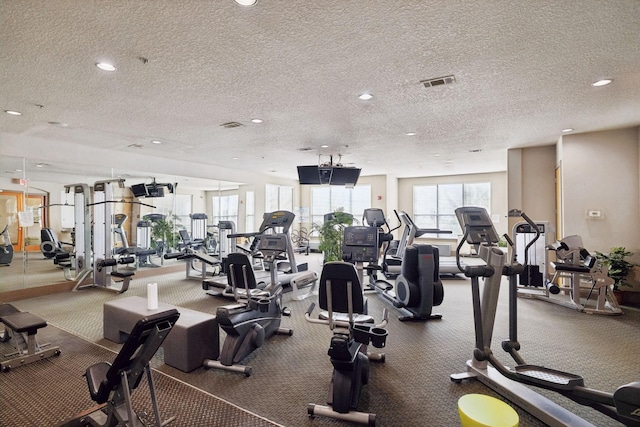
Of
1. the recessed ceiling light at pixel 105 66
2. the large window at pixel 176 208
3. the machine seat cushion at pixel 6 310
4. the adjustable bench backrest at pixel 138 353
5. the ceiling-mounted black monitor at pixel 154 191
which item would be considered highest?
the recessed ceiling light at pixel 105 66

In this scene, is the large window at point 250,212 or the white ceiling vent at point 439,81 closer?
the white ceiling vent at point 439,81

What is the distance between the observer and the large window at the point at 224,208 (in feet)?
30.2

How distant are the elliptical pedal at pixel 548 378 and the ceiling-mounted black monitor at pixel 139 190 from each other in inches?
293

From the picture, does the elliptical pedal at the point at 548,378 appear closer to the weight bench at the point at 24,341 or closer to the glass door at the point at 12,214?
the weight bench at the point at 24,341

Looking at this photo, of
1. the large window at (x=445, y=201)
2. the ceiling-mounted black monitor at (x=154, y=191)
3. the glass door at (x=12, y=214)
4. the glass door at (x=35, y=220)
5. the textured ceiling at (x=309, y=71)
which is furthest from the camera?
the large window at (x=445, y=201)

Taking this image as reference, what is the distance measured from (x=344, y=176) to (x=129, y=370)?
5.86m

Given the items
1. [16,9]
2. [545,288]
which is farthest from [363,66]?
[545,288]

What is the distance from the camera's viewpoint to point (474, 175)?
10734mm

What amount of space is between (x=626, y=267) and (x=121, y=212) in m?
9.38

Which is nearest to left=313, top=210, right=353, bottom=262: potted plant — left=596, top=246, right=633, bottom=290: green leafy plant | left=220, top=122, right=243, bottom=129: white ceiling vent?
left=220, top=122, right=243, bottom=129: white ceiling vent

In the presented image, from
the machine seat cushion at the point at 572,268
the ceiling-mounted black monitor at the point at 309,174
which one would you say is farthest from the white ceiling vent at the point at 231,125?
the machine seat cushion at the point at 572,268

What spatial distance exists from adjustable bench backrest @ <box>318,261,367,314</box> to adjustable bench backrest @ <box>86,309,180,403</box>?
104 cm

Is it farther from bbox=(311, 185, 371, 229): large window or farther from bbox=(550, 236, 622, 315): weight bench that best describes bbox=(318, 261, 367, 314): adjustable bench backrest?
bbox=(311, 185, 371, 229): large window

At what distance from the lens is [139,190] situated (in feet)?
23.9
